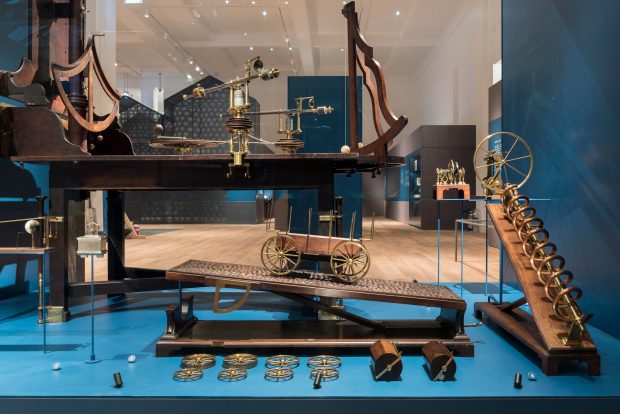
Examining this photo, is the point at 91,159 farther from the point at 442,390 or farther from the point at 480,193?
the point at 480,193

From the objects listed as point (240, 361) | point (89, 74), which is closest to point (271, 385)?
point (240, 361)

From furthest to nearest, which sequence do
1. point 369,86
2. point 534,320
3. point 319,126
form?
point 319,126
point 369,86
point 534,320

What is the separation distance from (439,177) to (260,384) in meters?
6.54

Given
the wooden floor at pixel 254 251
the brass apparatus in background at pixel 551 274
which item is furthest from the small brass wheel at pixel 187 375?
the wooden floor at pixel 254 251

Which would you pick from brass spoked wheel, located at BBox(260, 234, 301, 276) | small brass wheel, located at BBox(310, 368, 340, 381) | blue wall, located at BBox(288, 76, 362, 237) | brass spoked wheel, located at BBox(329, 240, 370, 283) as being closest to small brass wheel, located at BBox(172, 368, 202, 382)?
small brass wheel, located at BBox(310, 368, 340, 381)

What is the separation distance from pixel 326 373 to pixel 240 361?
0.53 m

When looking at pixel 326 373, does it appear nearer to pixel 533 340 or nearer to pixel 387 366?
pixel 387 366

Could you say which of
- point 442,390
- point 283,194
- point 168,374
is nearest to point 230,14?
point 283,194

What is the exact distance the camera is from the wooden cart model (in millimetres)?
3312

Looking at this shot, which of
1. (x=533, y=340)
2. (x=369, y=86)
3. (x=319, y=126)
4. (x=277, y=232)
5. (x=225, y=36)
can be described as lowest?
(x=533, y=340)

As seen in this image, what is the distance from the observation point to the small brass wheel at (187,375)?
101 inches

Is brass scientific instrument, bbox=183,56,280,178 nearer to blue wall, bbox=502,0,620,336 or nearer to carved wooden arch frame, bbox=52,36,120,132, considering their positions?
carved wooden arch frame, bbox=52,36,120,132

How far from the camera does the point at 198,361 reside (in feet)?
9.18

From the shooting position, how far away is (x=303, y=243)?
11.4ft
